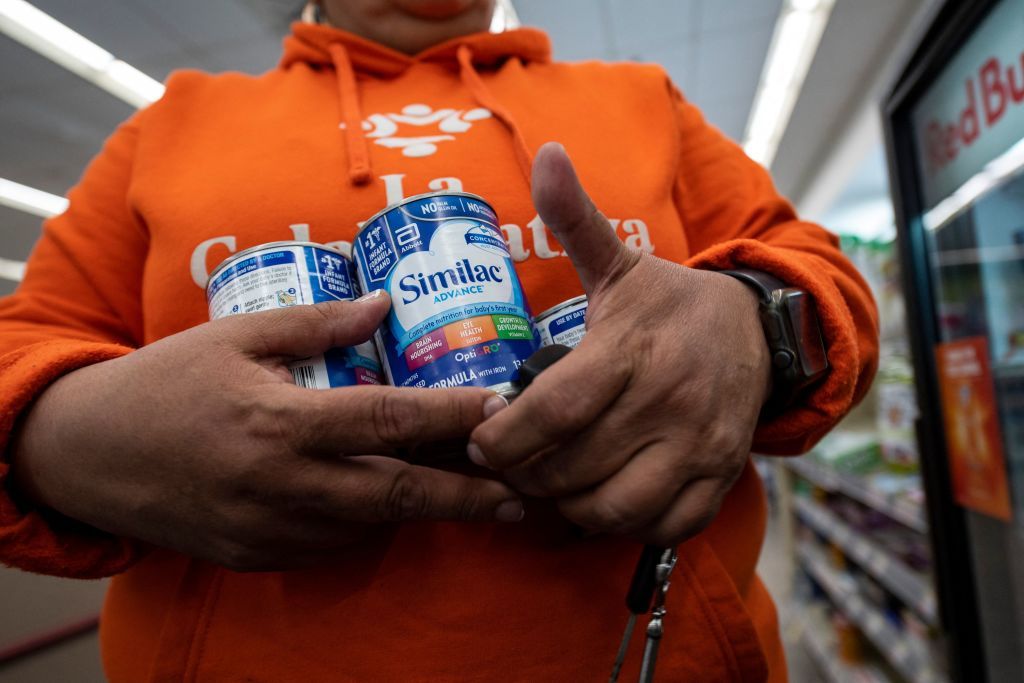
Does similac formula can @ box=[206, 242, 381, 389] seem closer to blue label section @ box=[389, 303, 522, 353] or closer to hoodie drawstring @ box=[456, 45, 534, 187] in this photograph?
blue label section @ box=[389, 303, 522, 353]

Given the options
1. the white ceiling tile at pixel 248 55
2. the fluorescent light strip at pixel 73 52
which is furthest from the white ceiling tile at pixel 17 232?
the white ceiling tile at pixel 248 55

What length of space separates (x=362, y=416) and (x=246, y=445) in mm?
83

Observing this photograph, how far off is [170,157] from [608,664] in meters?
0.73

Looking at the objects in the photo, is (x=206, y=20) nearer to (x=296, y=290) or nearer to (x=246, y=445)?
(x=296, y=290)

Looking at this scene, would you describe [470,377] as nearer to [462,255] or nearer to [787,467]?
[462,255]

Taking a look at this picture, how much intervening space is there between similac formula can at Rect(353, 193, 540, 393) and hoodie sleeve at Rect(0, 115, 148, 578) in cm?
26

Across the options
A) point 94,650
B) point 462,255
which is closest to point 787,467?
point 462,255

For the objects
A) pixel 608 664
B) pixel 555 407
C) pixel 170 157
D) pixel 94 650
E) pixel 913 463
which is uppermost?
pixel 170 157

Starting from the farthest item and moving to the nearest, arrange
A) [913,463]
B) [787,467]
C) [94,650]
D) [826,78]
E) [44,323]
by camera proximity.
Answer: [826,78] → [787,467] → [94,650] → [913,463] → [44,323]

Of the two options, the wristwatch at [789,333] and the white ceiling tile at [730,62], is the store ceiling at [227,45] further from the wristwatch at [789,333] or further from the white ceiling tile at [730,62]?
the wristwatch at [789,333]

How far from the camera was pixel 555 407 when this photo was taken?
0.40m

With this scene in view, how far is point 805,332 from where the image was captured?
506 mm

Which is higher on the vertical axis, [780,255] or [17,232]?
[17,232]

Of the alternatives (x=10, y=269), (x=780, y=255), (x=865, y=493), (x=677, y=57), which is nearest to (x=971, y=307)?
(x=865, y=493)
